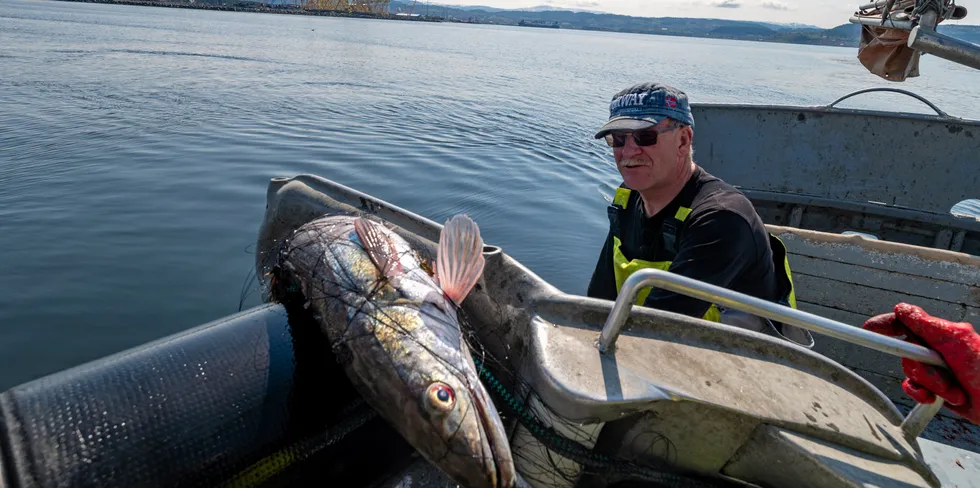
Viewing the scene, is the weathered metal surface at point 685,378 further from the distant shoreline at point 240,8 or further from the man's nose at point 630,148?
the distant shoreline at point 240,8

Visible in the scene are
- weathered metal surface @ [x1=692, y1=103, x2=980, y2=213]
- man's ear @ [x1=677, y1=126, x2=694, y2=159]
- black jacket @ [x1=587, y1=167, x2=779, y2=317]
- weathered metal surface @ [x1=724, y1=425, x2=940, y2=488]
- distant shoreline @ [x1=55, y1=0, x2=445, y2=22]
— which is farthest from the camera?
distant shoreline @ [x1=55, y1=0, x2=445, y2=22]

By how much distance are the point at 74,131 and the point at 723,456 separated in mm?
14185

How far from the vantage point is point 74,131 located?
11.7m

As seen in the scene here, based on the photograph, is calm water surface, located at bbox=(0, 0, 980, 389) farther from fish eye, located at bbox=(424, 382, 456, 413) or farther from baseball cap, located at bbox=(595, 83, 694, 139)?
baseball cap, located at bbox=(595, 83, 694, 139)

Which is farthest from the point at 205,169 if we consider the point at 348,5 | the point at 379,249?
the point at 348,5

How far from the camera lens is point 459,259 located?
10.3 feet

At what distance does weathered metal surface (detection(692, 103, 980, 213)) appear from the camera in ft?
24.2

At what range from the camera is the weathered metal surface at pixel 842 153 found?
24.2 feet

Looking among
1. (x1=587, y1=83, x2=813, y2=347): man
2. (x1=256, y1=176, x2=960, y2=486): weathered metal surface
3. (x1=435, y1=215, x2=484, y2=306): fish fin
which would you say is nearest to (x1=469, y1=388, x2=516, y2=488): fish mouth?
(x1=256, y1=176, x2=960, y2=486): weathered metal surface

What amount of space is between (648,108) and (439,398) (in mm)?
2191

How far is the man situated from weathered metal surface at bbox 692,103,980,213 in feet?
17.0

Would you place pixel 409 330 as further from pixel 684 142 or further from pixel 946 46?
pixel 946 46

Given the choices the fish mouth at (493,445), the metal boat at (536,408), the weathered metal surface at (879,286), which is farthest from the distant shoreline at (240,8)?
the fish mouth at (493,445)

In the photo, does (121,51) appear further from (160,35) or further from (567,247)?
(567,247)
